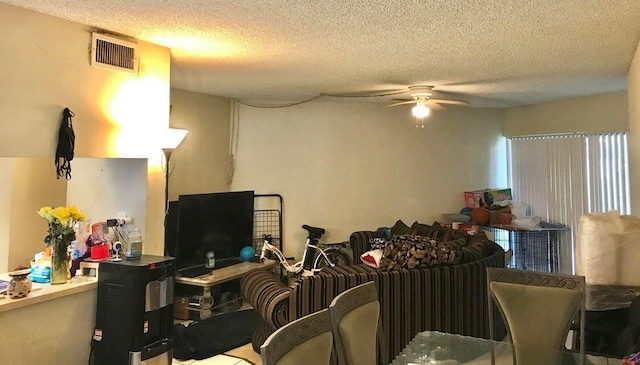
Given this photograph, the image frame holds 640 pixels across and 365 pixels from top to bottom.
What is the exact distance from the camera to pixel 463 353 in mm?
2529

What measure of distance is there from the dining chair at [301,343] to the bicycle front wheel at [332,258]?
3546 mm

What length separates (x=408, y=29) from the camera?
105 inches

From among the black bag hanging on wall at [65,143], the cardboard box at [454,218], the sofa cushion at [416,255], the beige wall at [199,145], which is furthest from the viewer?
the cardboard box at [454,218]

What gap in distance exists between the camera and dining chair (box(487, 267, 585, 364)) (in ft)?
7.95

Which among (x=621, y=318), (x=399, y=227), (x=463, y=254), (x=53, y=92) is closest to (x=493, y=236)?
(x=399, y=227)

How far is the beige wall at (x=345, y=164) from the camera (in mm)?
5574

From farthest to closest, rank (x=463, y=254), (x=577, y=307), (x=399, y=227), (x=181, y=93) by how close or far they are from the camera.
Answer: (x=399, y=227), (x=181, y=93), (x=463, y=254), (x=577, y=307)

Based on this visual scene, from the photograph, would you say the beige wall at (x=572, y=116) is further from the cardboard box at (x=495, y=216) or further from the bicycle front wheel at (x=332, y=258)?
the bicycle front wheel at (x=332, y=258)

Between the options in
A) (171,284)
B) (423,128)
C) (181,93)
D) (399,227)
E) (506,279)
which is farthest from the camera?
(423,128)

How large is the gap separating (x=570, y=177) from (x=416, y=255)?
10.00ft

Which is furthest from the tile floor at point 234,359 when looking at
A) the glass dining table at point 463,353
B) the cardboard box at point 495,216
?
the cardboard box at point 495,216

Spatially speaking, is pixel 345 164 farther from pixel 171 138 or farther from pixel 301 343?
pixel 301 343

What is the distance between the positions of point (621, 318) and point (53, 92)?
139 inches

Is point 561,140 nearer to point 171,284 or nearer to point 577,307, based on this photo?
point 577,307
